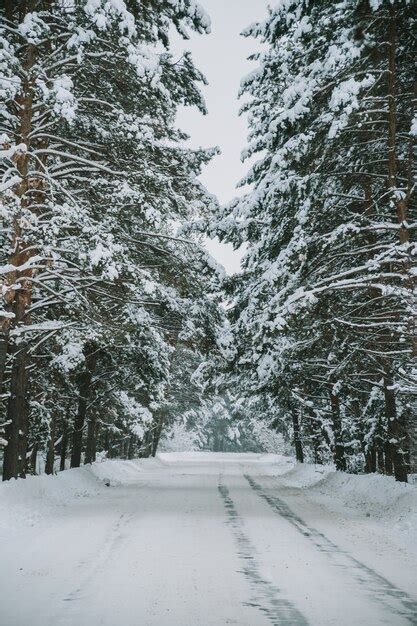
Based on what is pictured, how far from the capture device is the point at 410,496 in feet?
→ 39.2

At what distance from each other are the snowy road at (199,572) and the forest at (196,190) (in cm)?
356

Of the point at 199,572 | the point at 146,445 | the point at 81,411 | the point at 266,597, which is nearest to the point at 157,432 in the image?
the point at 146,445

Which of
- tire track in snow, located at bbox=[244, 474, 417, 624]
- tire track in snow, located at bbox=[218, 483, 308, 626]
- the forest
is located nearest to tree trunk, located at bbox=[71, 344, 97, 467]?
the forest

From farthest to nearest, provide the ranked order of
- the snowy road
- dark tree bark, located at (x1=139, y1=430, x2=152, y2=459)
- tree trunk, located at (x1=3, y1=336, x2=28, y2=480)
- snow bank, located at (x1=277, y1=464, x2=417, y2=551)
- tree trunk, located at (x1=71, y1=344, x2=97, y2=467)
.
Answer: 1. dark tree bark, located at (x1=139, y1=430, x2=152, y2=459)
2. tree trunk, located at (x1=71, y1=344, x2=97, y2=467)
3. tree trunk, located at (x1=3, y1=336, x2=28, y2=480)
4. snow bank, located at (x1=277, y1=464, x2=417, y2=551)
5. the snowy road

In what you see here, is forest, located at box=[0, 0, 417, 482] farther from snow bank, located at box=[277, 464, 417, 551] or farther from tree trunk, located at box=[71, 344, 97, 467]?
tree trunk, located at box=[71, 344, 97, 467]

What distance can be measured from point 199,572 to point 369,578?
2001 millimetres

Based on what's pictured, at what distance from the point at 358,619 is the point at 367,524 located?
6.42m

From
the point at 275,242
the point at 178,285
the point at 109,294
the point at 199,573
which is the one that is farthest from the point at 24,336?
the point at 199,573

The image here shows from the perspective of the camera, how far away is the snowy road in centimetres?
517

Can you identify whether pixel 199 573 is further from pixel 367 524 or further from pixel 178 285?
pixel 178 285

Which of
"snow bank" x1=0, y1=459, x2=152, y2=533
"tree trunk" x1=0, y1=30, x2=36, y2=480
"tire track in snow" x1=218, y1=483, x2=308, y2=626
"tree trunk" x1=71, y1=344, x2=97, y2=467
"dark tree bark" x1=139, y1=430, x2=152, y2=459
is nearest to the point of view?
"tire track in snow" x1=218, y1=483, x2=308, y2=626

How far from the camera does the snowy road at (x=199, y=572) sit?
17.0 feet

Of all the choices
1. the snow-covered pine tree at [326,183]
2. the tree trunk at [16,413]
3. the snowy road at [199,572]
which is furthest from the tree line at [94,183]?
the snowy road at [199,572]

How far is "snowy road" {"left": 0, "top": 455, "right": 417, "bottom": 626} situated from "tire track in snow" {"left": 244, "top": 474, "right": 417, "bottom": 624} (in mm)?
13
